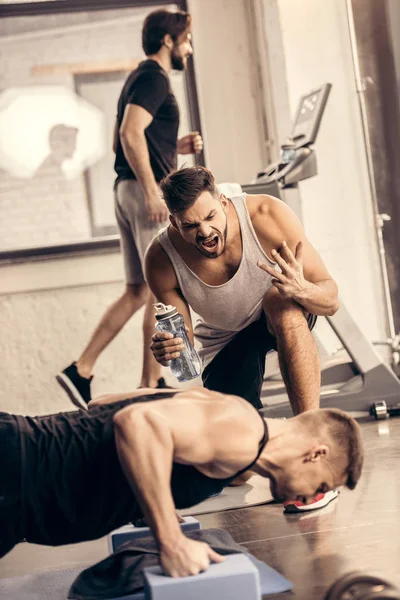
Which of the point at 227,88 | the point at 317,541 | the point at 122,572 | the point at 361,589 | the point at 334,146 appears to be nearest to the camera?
the point at 361,589

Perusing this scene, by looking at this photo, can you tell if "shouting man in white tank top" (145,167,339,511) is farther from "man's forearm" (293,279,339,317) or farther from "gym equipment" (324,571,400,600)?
"gym equipment" (324,571,400,600)

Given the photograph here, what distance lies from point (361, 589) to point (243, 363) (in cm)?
110

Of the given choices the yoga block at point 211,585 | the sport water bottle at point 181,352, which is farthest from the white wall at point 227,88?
the yoga block at point 211,585

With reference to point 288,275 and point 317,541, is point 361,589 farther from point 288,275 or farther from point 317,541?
point 288,275

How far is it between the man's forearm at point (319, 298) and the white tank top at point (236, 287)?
0.47 ft

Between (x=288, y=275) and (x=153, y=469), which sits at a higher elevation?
(x=288, y=275)

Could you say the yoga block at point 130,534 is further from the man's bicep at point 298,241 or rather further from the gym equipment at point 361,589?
the man's bicep at point 298,241

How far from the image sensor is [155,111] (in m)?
3.54

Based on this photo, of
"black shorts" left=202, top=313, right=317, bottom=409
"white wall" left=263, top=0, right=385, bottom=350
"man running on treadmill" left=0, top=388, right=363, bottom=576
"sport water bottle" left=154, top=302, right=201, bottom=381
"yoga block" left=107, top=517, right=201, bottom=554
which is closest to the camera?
"man running on treadmill" left=0, top=388, right=363, bottom=576

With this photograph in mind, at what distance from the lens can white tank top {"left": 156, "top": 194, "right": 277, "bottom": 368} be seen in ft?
8.31

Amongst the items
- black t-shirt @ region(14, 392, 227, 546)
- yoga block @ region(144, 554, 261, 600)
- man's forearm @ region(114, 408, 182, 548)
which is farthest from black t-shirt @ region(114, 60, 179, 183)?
yoga block @ region(144, 554, 261, 600)

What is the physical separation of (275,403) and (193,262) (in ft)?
3.86

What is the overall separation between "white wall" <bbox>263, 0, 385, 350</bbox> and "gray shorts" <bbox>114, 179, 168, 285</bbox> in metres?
0.95

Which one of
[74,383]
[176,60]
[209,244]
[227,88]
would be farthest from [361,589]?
[227,88]
